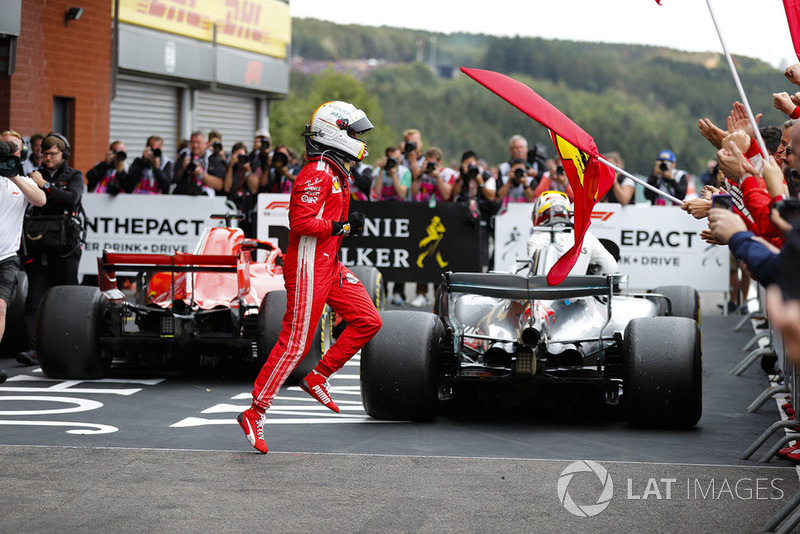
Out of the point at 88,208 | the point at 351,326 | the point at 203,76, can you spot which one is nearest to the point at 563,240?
the point at 351,326

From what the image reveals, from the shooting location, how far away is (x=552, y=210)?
945 centimetres

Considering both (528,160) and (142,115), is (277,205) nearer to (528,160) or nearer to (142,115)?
(528,160)

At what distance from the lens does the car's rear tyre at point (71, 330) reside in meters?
9.68

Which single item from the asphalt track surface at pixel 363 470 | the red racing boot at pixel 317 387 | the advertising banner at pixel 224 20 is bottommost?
the asphalt track surface at pixel 363 470

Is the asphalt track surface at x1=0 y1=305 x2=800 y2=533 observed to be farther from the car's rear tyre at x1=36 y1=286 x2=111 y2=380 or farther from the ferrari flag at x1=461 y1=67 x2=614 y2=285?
the ferrari flag at x1=461 y1=67 x2=614 y2=285

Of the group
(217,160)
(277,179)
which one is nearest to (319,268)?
(277,179)

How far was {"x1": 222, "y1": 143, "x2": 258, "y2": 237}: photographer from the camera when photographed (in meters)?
15.5

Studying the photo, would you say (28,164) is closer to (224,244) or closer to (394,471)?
(224,244)

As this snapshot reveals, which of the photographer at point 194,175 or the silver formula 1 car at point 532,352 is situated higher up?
the photographer at point 194,175

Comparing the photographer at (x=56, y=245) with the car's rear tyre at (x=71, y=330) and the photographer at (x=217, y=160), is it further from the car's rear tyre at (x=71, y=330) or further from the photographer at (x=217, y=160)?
the photographer at (x=217, y=160)

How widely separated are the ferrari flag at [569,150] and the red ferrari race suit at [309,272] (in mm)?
1107

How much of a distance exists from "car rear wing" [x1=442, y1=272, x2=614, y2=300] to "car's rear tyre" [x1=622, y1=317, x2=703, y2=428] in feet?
1.30

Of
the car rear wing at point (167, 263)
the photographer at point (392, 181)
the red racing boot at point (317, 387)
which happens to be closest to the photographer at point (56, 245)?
the car rear wing at point (167, 263)

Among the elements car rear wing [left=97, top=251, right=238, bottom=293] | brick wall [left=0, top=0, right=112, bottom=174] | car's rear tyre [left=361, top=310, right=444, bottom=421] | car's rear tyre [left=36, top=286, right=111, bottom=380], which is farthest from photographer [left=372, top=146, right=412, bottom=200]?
car's rear tyre [left=361, top=310, right=444, bottom=421]
